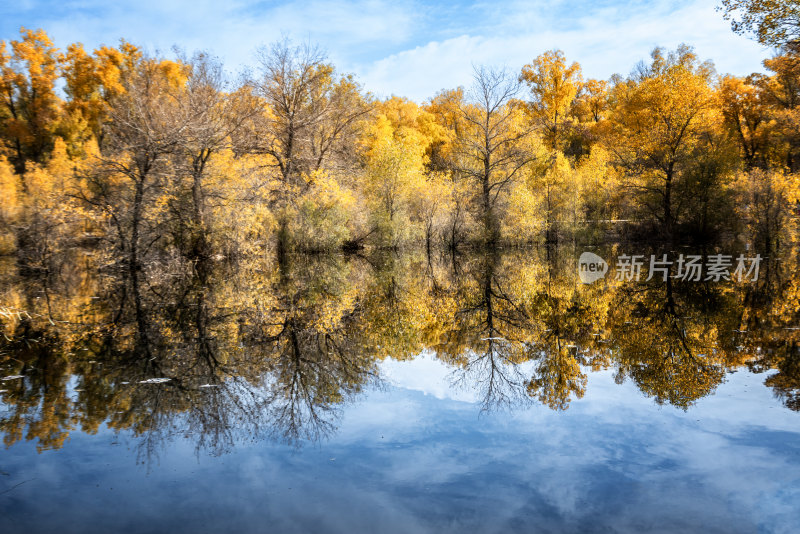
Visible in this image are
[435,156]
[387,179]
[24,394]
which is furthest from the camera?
[435,156]

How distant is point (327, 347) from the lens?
684cm

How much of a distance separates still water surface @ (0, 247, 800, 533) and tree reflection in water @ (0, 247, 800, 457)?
0.04m

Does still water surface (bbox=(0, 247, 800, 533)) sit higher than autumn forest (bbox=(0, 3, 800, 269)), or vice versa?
autumn forest (bbox=(0, 3, 800, 269))

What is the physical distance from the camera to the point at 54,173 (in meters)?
29.2

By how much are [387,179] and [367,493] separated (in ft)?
81.2

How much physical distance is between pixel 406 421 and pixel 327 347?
255cm

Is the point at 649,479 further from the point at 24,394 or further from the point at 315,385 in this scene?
the point at 24,394

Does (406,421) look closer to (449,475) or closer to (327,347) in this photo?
(449,475)

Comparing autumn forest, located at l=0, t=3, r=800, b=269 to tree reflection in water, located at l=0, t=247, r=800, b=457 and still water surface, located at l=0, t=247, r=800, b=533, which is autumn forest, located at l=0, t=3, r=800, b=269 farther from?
still water surface, located at l=0, t=247, r=800, b=533

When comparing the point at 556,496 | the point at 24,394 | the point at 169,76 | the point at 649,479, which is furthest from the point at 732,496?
the point at 169,76

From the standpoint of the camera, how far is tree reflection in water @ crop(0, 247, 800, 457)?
4672 mm

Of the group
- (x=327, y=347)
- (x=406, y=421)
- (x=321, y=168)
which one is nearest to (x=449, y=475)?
(x=406, y=421)

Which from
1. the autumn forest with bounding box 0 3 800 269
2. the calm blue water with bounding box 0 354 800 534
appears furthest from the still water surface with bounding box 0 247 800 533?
the autumn forest with bounding box 0 3 800 269

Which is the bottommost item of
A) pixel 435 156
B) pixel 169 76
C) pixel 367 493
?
pixel 367 493
